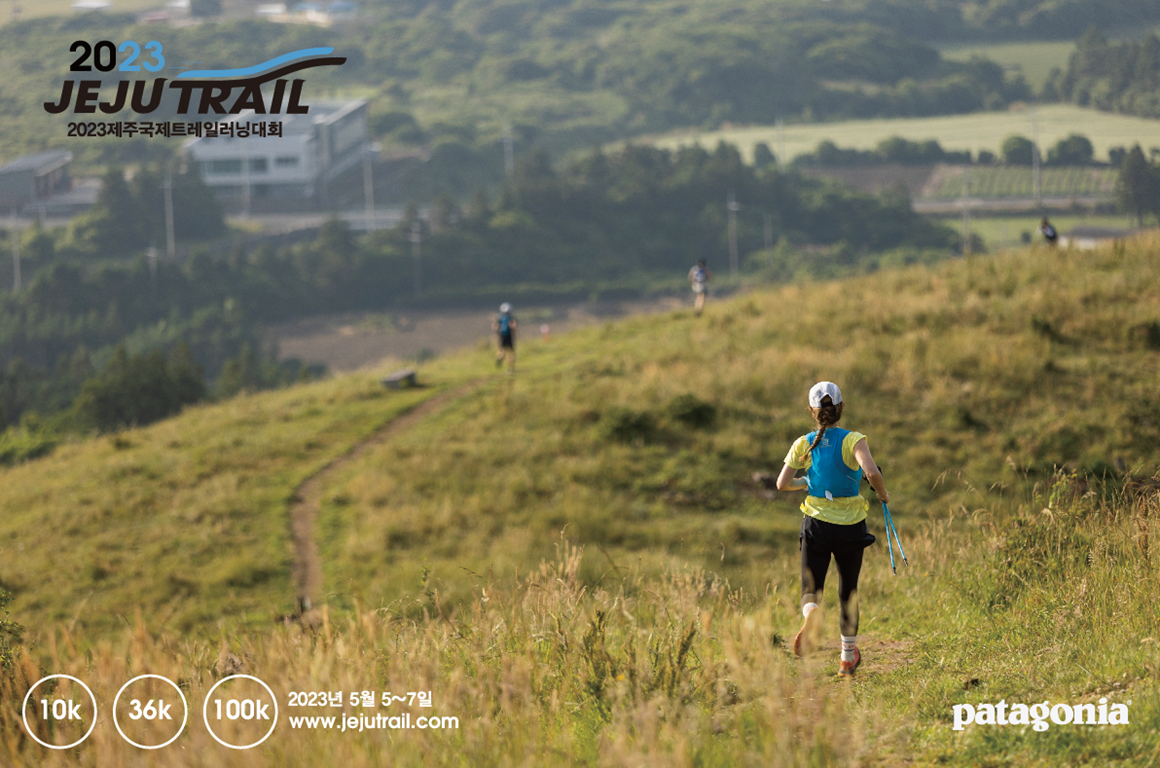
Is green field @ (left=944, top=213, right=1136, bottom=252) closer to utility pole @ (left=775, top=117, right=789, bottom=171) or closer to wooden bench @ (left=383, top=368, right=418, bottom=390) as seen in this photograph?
utility pole @ (left=775, top=117, right=789, bottom=171)

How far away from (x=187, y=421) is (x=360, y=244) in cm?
9947

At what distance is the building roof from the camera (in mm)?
130500

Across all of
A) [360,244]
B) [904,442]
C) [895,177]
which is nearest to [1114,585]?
[904,442]

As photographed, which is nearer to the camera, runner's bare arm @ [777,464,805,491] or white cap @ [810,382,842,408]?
white cap @ [810,382,842,408]

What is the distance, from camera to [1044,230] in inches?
1114

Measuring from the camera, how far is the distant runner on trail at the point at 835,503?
5672mm

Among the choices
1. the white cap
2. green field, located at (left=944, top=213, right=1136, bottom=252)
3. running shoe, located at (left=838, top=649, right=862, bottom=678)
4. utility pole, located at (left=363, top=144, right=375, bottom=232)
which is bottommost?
running shoe, located at (left=838, top=649, right=862, bottom=678)

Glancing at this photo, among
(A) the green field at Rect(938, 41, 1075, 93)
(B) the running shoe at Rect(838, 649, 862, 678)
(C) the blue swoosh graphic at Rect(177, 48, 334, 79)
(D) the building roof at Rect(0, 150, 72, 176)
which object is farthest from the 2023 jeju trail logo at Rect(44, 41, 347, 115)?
(A) the green field at Rect(938, 41, 1075, 93)

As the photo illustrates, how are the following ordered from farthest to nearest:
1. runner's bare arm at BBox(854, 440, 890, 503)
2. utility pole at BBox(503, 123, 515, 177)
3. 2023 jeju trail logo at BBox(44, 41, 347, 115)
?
utility pole at BBox(503, 123, 515, 177) → 2023 jeju trail logo at BBox(44, 41, 347, 115) → runner's bare arm at BBox(854, 440, 890, 503)

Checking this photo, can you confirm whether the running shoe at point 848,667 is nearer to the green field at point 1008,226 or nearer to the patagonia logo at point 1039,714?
the patagonia logo at point 1039,714

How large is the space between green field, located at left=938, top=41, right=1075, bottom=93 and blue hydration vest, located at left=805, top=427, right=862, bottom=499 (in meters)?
151

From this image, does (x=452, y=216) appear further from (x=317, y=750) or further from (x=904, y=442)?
(x=317, y=750)

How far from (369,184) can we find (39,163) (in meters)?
46.5

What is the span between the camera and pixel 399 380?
23.8m
